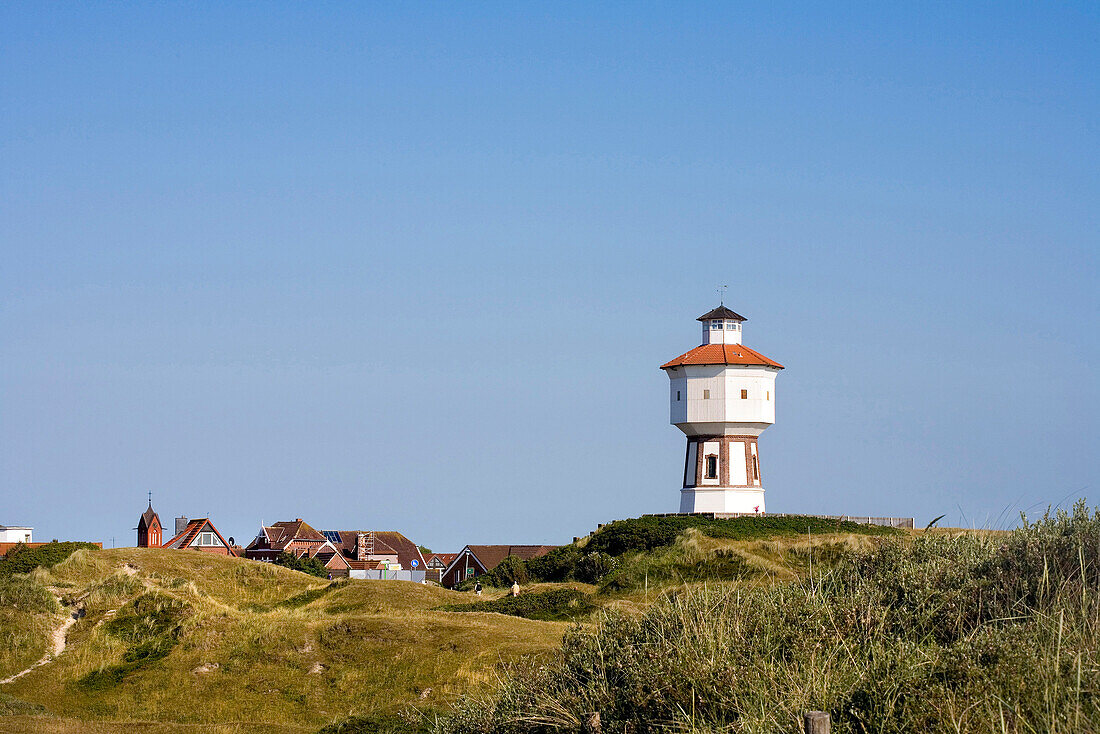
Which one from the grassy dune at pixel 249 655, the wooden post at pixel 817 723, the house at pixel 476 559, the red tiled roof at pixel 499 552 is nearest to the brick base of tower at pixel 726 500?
the grassy dune at pixel 249 655

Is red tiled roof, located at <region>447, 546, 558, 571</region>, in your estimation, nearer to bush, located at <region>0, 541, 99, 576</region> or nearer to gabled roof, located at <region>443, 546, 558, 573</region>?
gabled roof, located at <region>443, 546, 558, 573</region>

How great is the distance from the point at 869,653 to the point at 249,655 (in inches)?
937

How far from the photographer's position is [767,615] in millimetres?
15031

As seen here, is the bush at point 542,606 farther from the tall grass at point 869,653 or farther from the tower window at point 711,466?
the tall grass at point 869,653

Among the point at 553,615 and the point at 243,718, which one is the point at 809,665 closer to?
the point at 243,718

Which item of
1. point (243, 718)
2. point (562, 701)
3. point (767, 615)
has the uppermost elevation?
point (767, 615)

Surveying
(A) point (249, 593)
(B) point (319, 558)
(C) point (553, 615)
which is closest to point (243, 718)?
(C) point (553, 615)

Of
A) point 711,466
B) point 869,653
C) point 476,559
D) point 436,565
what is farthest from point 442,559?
point 869,653

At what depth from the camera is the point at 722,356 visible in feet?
197

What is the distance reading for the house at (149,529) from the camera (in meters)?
78.2

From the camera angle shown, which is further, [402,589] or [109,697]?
[402,589]

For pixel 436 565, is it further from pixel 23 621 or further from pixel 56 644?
pixel 56 644

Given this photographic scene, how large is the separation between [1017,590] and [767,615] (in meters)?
3.27

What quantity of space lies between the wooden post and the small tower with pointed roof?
73596 mm
